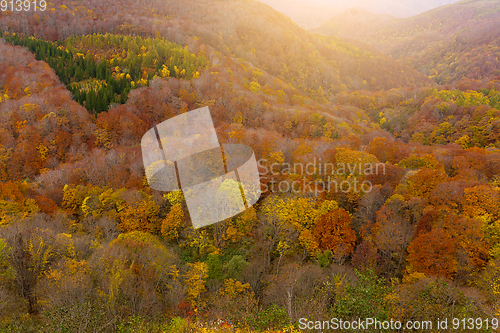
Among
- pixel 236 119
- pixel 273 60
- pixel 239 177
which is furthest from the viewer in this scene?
pixel 273 60

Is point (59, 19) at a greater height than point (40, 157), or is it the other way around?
point (59, 19)

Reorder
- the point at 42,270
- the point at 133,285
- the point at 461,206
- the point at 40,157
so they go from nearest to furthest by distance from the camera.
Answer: the point at 133,285
the point at 42,270
the point at 461,206
the point at 40,157

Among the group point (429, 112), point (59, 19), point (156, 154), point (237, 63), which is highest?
point (59, 19)

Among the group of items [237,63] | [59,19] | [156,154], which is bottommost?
[156,154]

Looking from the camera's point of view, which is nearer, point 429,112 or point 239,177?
point 239,177

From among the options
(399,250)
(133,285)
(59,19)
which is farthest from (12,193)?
(59,19)

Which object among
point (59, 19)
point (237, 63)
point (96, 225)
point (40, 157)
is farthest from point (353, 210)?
point (59, 19)

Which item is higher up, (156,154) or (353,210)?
(156,154)

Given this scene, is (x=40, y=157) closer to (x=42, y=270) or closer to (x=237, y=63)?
(x=42, y=270)

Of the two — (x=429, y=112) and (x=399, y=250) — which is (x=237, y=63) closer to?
(x=429, y=112)
